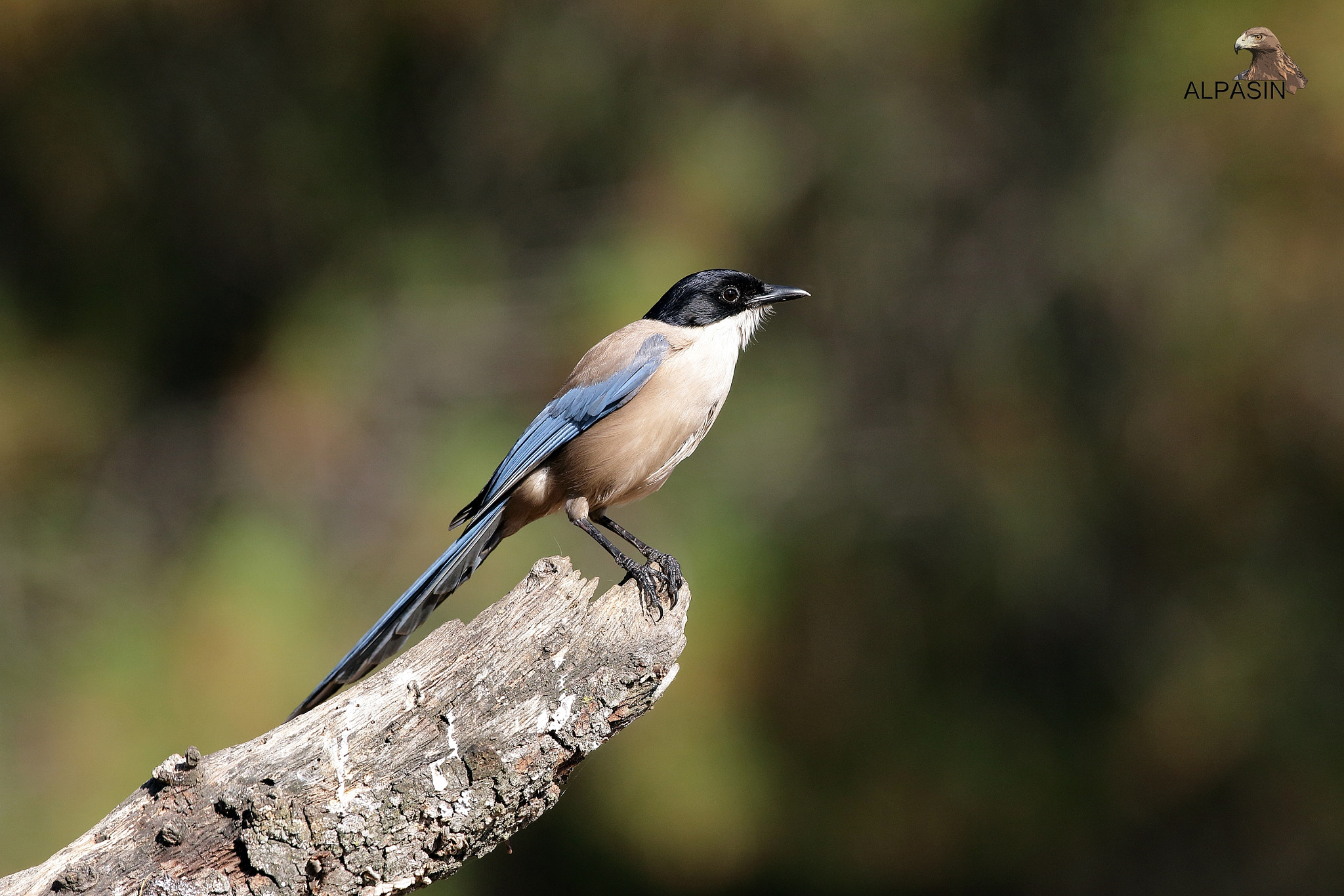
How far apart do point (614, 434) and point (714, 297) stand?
0.64 metres

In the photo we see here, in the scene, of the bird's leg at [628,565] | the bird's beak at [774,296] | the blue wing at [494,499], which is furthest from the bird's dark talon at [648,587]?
the bird's beak at [774,296]

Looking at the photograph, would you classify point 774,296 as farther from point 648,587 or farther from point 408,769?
point 408,769

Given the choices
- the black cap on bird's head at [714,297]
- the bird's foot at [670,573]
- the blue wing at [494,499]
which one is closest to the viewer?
the bird's foot at [670,573]

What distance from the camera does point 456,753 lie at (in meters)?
2.18

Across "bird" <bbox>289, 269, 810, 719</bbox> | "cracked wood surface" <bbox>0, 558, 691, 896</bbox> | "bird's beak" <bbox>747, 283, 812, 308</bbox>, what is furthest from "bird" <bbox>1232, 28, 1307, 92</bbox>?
"cracked wood surface" <bbox>0, 558, 691, 896</bbox>

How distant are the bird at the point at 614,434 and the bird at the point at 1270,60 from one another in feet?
8.31

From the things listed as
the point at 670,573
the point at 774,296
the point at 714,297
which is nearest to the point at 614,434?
the point at 670,573

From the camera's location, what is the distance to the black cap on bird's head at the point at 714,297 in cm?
346

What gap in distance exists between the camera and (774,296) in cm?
355

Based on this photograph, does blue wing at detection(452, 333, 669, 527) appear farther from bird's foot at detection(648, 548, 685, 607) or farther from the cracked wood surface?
the cracked wood surface

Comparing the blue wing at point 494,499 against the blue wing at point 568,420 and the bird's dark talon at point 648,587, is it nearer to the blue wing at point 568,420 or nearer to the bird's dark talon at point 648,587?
the blue wing at point 568,420

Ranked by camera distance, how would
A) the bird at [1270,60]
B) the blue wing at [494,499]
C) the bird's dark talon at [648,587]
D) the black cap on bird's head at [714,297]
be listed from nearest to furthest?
the bird's dark talon at [648,587]
the blue wing at [494,499]
the black cap on bird's head at [714,297]
the bird at [1270,60]

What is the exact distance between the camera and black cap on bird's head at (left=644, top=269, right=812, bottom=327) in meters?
3.46

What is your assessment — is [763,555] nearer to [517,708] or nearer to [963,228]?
[963,228]
